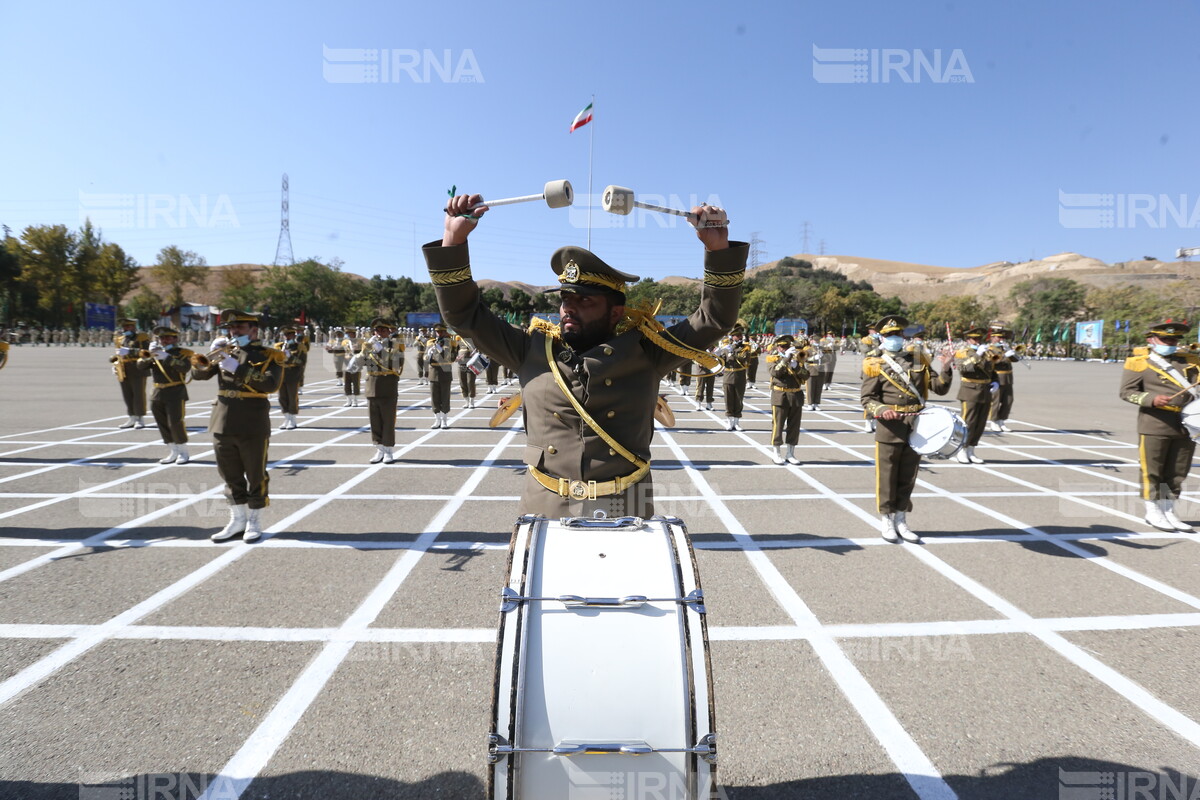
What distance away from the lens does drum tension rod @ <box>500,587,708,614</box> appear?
197 centimetres

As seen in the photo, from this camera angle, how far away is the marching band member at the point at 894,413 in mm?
5922

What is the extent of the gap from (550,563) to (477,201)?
1.86 m

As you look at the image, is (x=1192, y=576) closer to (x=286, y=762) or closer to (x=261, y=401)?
(x=286, y=762)

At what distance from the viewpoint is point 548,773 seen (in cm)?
182

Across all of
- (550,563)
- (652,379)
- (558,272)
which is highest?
(558,272)

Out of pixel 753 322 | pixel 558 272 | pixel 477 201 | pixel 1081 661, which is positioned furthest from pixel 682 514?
pixel 753 322

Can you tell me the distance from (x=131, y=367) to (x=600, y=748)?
13.5 meters

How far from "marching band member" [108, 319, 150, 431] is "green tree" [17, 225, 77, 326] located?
73.7m

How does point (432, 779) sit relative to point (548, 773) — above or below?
below

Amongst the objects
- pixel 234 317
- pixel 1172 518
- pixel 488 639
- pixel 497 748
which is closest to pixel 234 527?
pixel 234 317

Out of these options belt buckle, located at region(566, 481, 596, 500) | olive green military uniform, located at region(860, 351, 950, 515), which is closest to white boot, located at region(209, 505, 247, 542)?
belt buckle, located at region(566, 481, 596, 500)

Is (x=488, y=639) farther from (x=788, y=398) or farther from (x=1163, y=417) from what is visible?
(x=1163, y=417)

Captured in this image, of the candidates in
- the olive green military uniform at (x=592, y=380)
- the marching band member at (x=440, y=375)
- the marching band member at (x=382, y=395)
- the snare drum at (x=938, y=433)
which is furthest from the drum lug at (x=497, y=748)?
the marching band member at (x=440, y=375)

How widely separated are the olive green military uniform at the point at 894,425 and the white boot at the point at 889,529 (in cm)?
11
